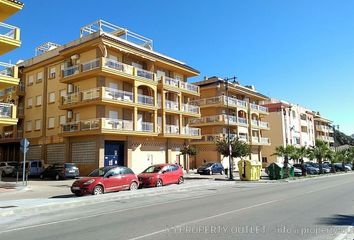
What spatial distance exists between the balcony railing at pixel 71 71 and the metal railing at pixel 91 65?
0.99m

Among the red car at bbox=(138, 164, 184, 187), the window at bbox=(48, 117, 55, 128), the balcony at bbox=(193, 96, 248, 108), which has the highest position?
the balcony at bbox=(193, 96, 248, 108)

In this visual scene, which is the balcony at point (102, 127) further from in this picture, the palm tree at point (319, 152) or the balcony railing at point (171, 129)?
the palm tree at point (319, 152)

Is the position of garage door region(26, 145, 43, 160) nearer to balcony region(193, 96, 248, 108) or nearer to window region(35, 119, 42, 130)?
window region(35, 119, 42, 130)

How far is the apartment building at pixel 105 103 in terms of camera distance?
3416cm

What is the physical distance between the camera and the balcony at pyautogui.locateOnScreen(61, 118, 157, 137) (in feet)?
107

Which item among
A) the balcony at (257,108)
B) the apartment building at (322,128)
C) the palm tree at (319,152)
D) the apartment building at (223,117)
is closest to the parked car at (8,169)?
the apartment building at (223,117)

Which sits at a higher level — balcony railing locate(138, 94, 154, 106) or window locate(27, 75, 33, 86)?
window locate(27, 75, 33, 86)

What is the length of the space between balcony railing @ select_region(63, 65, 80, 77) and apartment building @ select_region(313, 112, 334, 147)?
72.9m

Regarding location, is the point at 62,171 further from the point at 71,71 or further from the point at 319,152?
the point at 319,152

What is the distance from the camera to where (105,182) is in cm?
1969

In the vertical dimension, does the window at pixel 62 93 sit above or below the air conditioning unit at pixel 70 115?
above

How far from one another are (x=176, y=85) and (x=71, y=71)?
1261 cm

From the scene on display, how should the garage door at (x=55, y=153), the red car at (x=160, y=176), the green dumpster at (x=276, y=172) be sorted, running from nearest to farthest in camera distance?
the red car at (x=160, y=176)
the green dumpster at (x=276, y=172)
the garage door at (x=55, y=153)

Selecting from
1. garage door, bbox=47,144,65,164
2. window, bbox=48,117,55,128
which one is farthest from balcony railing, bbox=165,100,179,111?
window, bbox=48,117,55,128
